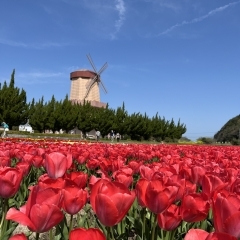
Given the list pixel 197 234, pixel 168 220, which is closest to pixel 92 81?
pixel 168 220

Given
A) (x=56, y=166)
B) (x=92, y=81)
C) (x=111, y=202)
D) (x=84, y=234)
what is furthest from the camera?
(x=92, y=81)

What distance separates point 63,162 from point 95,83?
206ft

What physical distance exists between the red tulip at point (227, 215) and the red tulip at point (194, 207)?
34 centimetres

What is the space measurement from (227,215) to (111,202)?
413 mm

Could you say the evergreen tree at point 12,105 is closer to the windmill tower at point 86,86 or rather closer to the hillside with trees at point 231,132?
the windmill tower at point 86,86

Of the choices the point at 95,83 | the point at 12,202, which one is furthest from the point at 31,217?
the point at 95,83

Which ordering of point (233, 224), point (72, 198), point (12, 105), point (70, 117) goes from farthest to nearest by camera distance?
point (70, 117)
point (12, 105)
point (72, 198)
point (233, 224)

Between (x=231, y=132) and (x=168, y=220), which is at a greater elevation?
(x=231, y=132)

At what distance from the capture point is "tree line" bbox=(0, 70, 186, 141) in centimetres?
4016

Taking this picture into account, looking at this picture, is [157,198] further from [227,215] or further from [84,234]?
[84,234]

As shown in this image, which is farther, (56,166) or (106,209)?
(56,166)

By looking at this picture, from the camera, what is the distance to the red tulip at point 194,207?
1.60 m

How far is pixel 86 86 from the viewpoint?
65.2 meters

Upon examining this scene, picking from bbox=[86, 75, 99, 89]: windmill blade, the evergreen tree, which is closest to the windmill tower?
bbox=[86, 75, 99, 89]: windmill blade
